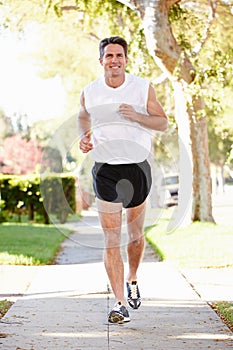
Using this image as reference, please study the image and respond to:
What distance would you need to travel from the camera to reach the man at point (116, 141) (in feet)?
22.1

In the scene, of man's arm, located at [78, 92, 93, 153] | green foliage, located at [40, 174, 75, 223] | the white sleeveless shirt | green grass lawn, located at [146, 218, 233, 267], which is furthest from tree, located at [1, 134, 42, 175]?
the white sleeveless shirt

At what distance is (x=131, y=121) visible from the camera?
6738mm

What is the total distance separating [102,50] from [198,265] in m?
5.23

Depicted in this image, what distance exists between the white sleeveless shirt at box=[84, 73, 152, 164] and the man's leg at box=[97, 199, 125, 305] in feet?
1.28

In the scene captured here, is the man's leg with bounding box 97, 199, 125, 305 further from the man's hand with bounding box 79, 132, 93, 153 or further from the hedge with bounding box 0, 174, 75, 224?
the hedge with bounding box 0, 174, 75, 224

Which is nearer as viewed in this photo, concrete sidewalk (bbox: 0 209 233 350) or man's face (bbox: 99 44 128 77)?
concrete sidewalk (bbox: 0 209 233 350)

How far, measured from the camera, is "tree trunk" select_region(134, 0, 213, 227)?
53.3 feet

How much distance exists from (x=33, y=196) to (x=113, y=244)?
57.6 feet

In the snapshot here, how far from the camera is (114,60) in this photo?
267 inches

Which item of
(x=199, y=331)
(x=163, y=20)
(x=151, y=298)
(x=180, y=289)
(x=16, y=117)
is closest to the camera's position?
(x=199, y=331)

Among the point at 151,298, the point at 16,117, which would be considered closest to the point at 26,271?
the point at 151,298

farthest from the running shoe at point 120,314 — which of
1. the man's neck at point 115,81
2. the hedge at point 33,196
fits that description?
the hedge at point 33,196

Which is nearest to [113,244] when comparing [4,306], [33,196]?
[4,306]

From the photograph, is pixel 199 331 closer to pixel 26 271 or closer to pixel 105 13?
pixel 26 271
